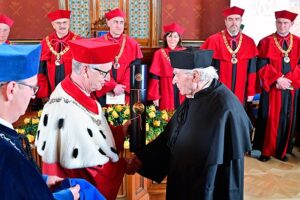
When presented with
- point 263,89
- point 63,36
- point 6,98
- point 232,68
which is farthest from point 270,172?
point 6,98

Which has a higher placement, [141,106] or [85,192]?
[141,106]

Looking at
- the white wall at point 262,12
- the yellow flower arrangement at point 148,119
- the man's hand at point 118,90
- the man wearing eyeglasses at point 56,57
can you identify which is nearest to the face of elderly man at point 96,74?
the yellow flower arrangement at point 148,119

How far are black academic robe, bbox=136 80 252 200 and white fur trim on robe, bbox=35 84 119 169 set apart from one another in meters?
0.63

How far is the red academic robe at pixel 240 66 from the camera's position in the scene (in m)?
5.56

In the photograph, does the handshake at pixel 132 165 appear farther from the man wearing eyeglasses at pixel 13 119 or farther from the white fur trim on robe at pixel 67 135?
the man wearing eyeglasses at pixel 13 119

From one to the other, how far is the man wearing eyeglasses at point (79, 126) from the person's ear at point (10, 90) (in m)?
0.75

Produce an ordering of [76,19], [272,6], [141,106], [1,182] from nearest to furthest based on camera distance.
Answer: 1. [1,182]
2. [141,106]
3. [272,6]
4. [76,19]

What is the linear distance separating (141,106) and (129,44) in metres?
3.09

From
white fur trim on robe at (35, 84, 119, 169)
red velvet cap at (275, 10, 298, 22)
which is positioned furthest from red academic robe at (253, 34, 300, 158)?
white fur trim on robe at (35, 84, 119, 169)

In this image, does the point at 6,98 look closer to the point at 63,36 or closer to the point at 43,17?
the point at 63,36

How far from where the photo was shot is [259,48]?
219 inches

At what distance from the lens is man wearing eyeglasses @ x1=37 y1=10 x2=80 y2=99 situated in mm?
5516

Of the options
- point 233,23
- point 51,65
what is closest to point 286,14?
point 233,23

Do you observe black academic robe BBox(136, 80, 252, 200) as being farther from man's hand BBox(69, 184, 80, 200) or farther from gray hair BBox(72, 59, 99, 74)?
man's hand BBox(69, 184, 80, 200)
